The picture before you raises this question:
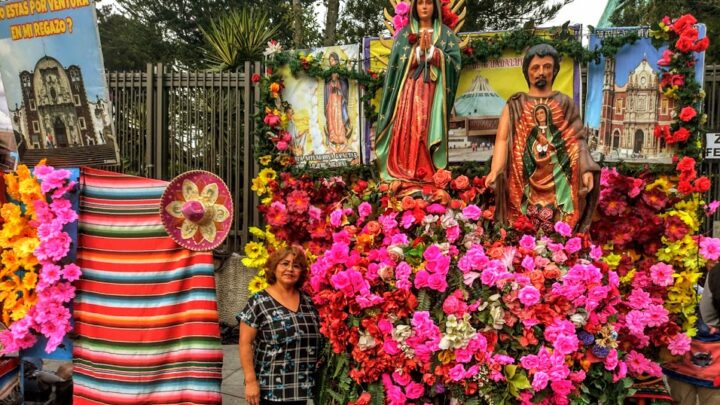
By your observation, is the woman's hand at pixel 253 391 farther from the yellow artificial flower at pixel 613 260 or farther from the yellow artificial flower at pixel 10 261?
the yellow artificial flower at pixel 613 260

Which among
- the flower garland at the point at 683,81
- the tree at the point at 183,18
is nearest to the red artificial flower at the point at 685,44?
the flower garland at the point at 683,81

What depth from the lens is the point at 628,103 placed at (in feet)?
15.9

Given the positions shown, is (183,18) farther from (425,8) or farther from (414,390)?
(414,390)

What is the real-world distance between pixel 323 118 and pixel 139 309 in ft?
8.91

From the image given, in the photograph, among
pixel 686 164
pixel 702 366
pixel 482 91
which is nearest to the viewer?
pixel 702 366

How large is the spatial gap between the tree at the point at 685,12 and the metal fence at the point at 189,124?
26.2 feet

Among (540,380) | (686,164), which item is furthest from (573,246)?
(686,164)

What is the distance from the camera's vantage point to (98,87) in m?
4.59

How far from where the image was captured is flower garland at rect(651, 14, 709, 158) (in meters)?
4.42

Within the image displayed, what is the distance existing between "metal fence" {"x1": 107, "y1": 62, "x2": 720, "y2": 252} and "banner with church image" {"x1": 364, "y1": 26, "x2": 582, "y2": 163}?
6.76ft

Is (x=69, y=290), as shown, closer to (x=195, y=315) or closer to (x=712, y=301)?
(x=195, y=315)

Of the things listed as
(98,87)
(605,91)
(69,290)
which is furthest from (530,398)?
(98,87)

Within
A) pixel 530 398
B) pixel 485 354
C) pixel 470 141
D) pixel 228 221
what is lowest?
pixel 530 398

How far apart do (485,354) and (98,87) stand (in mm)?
3504
